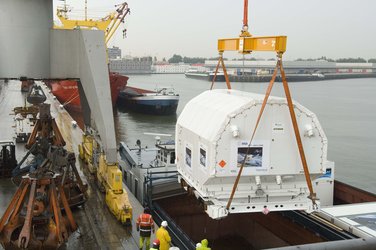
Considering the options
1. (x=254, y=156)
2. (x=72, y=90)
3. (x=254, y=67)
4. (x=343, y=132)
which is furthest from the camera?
(x=254, y=67)

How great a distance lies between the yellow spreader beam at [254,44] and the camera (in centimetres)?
852

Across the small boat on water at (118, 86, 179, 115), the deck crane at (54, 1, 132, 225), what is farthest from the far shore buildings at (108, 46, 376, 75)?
the deck crane at (54, 1, 132, 225)

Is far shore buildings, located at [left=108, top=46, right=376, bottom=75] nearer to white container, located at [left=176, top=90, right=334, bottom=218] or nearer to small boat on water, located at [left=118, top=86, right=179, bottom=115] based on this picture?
small boat on water, located at [left=118, top=86, right=179, bottom=115]

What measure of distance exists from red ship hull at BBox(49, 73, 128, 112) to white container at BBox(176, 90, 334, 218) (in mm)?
44453

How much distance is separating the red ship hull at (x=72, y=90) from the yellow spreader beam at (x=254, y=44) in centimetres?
4250

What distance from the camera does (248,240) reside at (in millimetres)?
15992

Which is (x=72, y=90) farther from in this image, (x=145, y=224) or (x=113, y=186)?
(x=145, y=224)

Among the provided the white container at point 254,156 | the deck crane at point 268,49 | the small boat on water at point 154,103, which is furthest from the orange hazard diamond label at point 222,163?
the small boat on water at point 154,103

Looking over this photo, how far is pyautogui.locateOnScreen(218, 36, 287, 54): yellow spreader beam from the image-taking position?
852 cm

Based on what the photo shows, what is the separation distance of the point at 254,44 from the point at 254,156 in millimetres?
2630

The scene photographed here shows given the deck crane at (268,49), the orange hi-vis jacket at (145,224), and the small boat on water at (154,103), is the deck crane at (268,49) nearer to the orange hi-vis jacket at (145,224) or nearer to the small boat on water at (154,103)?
the orange hi-vis jacket at (145,224)

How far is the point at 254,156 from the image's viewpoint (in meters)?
8.67

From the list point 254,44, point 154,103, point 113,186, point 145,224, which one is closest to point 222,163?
point 145,224

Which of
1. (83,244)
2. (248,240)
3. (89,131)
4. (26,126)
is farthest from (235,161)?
(26,126)
